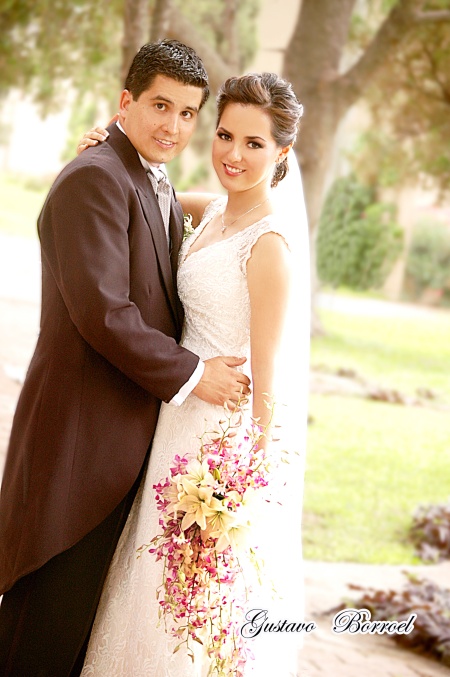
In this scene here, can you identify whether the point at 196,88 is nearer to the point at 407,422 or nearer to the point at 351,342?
the point at 407,422

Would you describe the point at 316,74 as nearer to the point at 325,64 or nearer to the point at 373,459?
the point at 325,64

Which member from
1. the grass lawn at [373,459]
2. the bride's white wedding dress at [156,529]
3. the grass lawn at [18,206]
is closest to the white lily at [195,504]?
the bride's white wedding dress at [156,529]

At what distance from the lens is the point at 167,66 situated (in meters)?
2.36

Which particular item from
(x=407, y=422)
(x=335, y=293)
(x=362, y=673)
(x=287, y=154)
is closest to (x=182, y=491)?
(x=287, y=154)

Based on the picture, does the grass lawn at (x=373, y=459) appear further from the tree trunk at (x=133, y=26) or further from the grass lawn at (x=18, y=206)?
the grass lawn at (x=18, y=206)

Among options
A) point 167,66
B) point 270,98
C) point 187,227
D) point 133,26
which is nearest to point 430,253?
point 133,26

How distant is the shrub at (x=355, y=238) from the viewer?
1107cm

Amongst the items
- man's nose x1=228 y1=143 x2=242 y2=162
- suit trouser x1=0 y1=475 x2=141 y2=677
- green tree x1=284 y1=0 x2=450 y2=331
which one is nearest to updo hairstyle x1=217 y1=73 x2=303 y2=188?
man's nose x1=228 y1=143 x2=242 y2=162

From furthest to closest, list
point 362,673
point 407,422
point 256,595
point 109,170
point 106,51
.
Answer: point 106,51
point 407,422
point 362,673
point 256,595
point 109,170

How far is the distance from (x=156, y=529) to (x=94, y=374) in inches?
19.4

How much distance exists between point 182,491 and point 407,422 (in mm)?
7228

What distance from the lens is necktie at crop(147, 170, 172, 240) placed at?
2525 mm

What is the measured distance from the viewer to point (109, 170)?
7.58ft

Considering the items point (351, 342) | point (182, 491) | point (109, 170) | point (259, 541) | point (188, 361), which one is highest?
point (109, 170)
